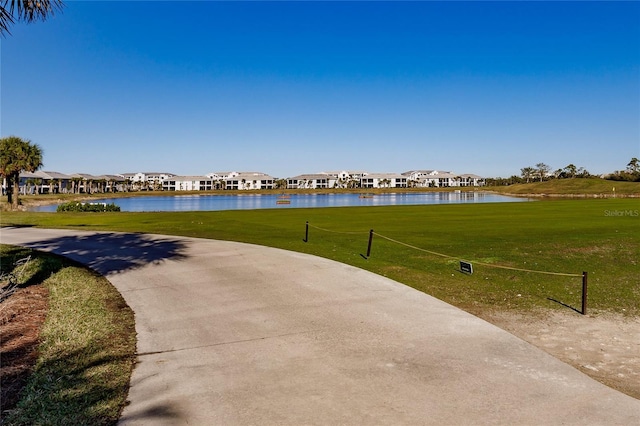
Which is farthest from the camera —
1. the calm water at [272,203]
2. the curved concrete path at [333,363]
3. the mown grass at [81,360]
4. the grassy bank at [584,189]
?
the grassy bank at [584,189]

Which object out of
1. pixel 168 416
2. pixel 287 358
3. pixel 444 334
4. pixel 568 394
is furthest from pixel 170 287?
pixel 568 394

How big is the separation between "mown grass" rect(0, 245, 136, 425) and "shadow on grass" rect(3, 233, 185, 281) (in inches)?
109

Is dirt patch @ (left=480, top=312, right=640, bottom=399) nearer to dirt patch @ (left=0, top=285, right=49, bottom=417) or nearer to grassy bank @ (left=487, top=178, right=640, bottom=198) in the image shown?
dirt patch @ (left=0, top=285, right=49, bottom=417)

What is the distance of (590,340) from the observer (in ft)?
25.8

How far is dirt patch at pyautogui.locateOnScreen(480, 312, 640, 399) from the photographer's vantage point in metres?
6.39

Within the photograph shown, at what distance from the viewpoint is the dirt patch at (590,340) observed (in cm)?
639

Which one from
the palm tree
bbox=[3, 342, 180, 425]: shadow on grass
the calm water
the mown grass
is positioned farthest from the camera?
the calm water

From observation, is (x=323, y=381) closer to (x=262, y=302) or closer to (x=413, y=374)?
(x=413, y=374)

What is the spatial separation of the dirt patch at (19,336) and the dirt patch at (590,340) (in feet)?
28.2

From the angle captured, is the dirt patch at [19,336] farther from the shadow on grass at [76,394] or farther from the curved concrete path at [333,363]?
the curved concrete path at [333,363]

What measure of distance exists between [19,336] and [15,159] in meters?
58.3

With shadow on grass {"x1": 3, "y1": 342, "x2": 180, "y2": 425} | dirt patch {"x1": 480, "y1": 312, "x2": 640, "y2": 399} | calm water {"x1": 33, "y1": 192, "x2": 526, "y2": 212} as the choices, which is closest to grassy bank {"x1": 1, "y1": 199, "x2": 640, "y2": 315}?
dirt patch {"x1": 480, "y1": 312, "x2": 640, "y2": 399}

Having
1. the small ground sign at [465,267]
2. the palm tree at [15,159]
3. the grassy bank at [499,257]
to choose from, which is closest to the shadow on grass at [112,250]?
the grassy bank at [499,257]

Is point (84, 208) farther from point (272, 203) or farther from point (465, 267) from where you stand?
point (465, 267)
